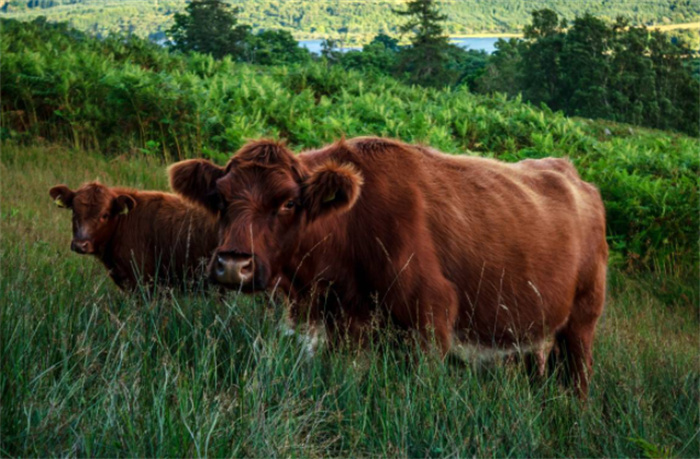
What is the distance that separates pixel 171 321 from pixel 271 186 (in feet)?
3.49

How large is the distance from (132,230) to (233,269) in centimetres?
347

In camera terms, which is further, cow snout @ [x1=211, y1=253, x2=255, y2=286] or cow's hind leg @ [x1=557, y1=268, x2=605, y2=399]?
cow's hind leg @ [x1=557, y1=268, x2=605, y2=399]

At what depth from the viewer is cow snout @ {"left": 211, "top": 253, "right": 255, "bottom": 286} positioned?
4.72m

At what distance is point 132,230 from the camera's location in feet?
25.8

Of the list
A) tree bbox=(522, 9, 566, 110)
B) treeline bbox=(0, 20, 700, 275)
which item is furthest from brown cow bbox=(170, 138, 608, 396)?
tree bbox=(522, 9, 566, 110)

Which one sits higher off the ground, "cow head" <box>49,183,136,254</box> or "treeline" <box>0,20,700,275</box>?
"cow head" <box>49,183,136,254</box>

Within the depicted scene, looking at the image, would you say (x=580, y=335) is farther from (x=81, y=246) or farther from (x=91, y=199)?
(x=91, y=199)

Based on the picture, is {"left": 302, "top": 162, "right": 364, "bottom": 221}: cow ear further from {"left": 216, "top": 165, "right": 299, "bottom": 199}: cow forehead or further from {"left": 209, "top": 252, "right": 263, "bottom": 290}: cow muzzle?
{"left": 209, "top": 252, "right": 263, "bottom": 290}: cow muzzle

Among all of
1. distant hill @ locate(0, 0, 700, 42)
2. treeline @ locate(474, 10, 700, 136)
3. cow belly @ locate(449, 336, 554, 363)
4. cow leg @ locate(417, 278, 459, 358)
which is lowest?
treeline @ locate(474, 10, 700, 136)

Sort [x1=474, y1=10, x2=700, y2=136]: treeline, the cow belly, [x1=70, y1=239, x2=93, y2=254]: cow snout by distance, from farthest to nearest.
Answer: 1. [x1=474, y1=10, x2=700, y2=136]: treeline
2. [x1=70, y1=239, x2=93, y2=254]: cow snout
3. the cow belly

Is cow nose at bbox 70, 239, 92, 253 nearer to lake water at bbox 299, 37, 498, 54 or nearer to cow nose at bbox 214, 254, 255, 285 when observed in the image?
cow nose at bbox 214, 254, 255, 285

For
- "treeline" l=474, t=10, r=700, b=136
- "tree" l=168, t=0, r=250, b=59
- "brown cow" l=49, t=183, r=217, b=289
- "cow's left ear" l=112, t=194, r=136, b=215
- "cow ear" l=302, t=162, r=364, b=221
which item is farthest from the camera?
"treeline" l=474, t=10, r=700, b=136

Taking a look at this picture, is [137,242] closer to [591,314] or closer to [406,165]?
[406,165]

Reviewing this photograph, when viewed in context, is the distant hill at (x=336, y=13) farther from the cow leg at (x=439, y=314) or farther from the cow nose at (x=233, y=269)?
Answer: the cow leg at (x=439, y=314)
